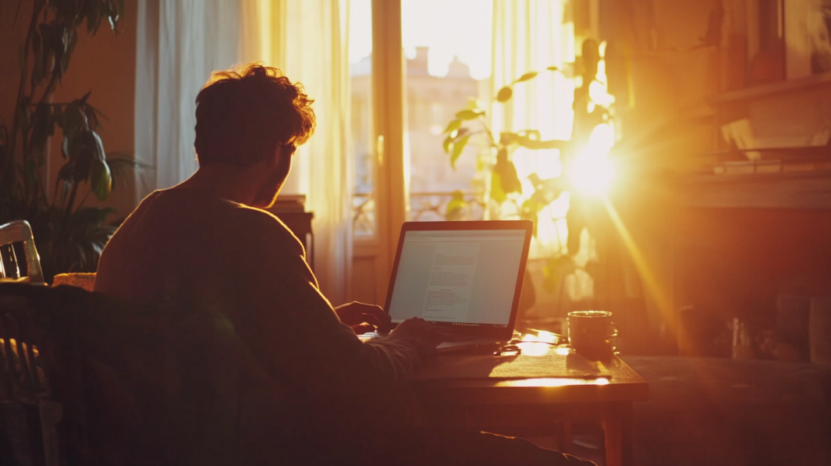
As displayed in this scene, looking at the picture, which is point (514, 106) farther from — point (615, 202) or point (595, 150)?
point (615, 202)

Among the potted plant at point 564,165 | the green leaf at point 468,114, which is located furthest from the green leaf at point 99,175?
the green leaf at point 468,114

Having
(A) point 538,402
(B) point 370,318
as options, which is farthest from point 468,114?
(A) point 538,402

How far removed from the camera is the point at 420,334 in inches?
54.1

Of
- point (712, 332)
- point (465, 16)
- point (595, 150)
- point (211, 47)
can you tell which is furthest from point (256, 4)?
point (712, 332)

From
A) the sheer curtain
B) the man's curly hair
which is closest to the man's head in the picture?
the man's curly hair

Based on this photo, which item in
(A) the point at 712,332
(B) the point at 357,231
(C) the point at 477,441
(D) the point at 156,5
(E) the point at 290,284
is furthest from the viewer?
(B) the point at 357,231

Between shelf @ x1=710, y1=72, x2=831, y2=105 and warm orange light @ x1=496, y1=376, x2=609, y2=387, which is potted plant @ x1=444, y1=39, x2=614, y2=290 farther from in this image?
warm orange light @ x1=496, y1=376, x2=609, y2=387

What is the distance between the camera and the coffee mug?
1.43 metres

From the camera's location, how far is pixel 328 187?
155 inches

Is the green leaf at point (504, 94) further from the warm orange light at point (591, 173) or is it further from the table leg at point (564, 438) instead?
the table leg at point (564, 438)

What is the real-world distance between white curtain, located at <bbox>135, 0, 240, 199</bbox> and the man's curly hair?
8.40 feet

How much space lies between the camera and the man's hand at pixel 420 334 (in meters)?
1.35

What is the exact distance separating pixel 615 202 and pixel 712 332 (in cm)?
85

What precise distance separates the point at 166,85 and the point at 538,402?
3.05m
